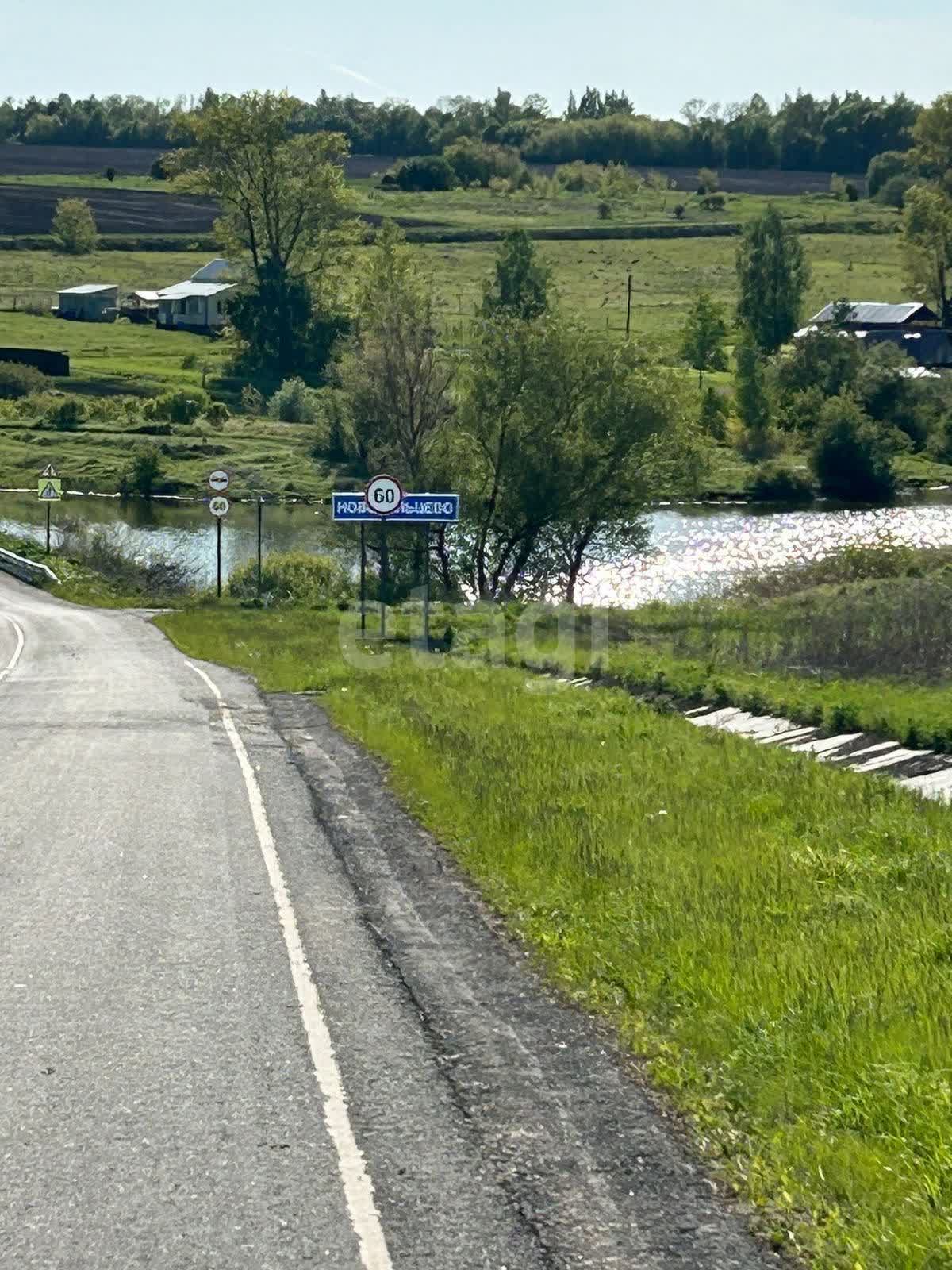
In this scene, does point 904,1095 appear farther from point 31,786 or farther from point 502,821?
point 31,786

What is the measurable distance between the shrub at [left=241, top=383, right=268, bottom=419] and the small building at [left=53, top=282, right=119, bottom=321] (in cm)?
3318

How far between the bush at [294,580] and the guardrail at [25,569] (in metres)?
6.57

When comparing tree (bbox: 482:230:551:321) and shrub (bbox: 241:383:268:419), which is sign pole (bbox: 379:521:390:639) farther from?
tree (bbox: 482:230:551:321)

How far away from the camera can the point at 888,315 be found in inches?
4717

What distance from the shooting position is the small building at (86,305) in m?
132

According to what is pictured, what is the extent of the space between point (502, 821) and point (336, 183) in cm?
10298

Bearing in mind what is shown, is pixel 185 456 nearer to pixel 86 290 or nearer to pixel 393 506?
pixel 86 290

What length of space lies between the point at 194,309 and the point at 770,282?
43.2 m

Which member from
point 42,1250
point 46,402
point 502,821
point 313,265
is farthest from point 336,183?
point 42,1250

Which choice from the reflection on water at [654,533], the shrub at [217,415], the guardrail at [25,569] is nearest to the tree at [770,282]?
the reflection on water at [654,533]

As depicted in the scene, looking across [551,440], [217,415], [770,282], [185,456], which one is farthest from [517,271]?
[551,440]

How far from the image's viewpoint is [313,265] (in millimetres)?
116938

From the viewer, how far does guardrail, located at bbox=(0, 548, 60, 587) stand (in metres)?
55.1

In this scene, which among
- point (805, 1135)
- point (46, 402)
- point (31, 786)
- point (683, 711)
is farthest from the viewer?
point (46, 402)
